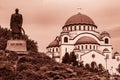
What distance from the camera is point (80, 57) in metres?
83.4

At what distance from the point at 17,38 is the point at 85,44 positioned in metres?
56.4

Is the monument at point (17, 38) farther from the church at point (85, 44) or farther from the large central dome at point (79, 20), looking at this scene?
the large central dome at point (79, 20)

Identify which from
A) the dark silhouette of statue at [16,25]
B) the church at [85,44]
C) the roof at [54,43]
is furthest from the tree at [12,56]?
the roof at [54,43]

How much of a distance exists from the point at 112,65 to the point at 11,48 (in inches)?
2416

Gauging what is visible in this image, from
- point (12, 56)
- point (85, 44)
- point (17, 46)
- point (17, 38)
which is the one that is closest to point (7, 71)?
point (12, 56)

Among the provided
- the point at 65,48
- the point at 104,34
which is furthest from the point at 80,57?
the point at 104,34

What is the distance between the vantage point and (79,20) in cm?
9006

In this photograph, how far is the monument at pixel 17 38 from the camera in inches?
1093

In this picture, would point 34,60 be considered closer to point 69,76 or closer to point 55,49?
point 69,76

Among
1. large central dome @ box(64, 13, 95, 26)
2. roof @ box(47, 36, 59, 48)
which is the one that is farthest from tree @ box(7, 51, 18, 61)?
roof @ box(47, 36, 59, 48)

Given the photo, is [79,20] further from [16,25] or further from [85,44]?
[16,25]

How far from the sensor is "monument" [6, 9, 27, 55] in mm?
27750

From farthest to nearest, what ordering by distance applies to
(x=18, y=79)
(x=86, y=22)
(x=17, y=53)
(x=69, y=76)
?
(x=86, y=22), (x=17, y=53), (x=69, y=76), (x=18, y=79)

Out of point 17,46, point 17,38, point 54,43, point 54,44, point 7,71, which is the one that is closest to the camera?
point 7,71
